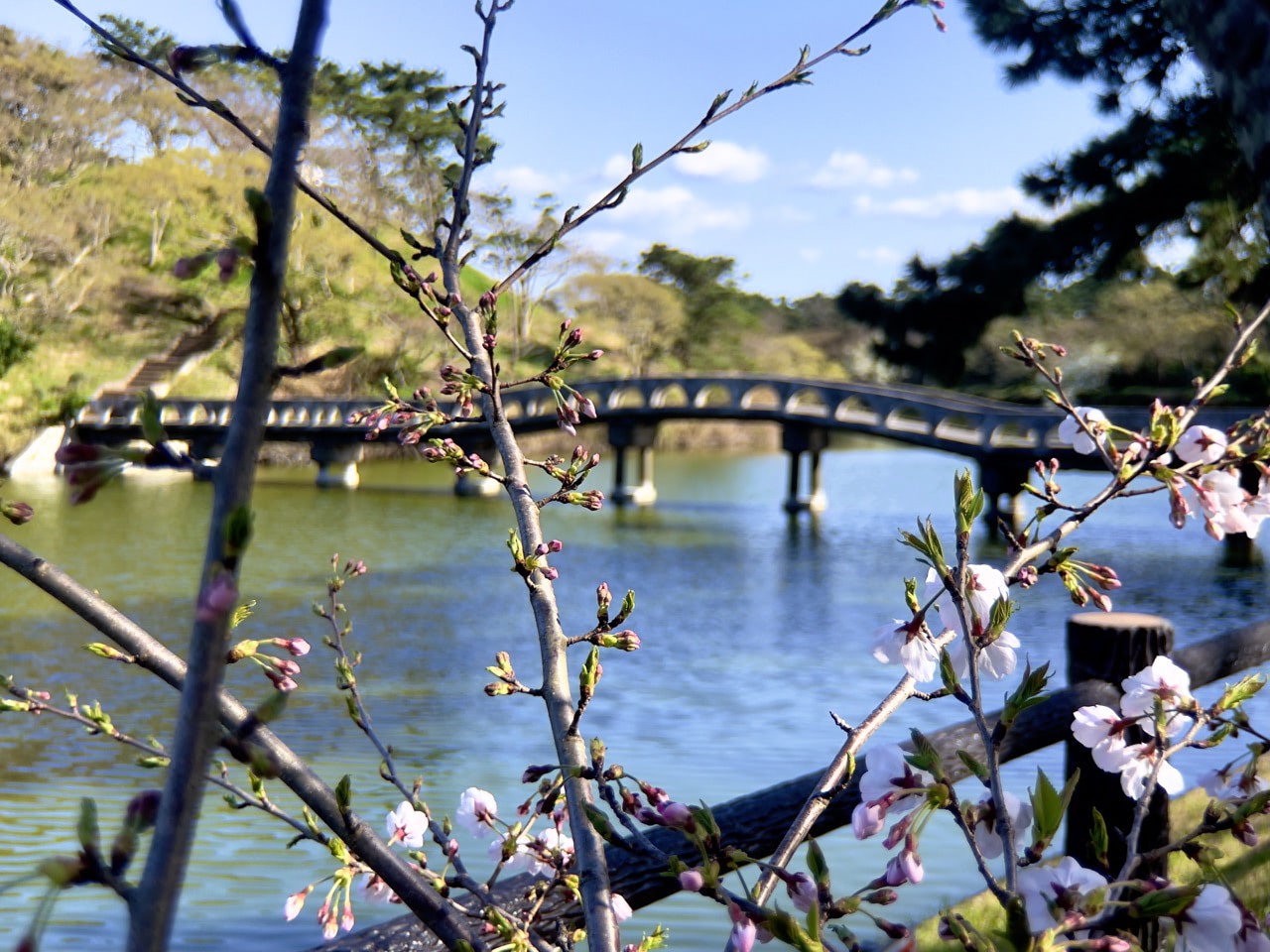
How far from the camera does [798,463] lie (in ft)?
74.1

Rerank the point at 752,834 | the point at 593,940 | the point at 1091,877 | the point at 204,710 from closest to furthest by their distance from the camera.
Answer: the point at 204,710 < the point at 1091,877 < the point at 593,940 < the point at 752,834

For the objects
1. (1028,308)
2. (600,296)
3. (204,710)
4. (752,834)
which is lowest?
(752,834)

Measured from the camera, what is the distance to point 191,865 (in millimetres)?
4883

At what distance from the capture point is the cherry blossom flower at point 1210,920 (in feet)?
2.79

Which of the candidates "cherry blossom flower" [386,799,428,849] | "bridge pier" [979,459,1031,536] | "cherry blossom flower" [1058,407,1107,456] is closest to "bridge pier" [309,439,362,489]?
"bridge pier" [979,459,1031,536]

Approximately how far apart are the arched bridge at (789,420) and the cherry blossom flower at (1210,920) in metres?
16.3

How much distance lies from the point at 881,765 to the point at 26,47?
116 ft

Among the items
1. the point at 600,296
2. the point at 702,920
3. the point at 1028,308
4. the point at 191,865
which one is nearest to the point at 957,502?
the point at 702,920

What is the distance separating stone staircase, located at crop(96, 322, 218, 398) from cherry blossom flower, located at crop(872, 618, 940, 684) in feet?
115

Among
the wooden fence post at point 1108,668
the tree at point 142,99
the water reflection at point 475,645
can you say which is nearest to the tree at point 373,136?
the tree at point 142,99

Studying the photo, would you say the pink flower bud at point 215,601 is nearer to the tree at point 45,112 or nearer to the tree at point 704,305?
the tree at point 45,112

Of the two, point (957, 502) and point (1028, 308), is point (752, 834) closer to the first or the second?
point (957, 502)

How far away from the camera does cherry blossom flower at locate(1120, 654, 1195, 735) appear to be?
1.21m

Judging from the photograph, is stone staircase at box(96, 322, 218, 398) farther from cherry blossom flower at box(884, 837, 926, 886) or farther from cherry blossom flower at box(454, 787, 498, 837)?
cherry blossom flower at box(884, 837, 926, 886)
